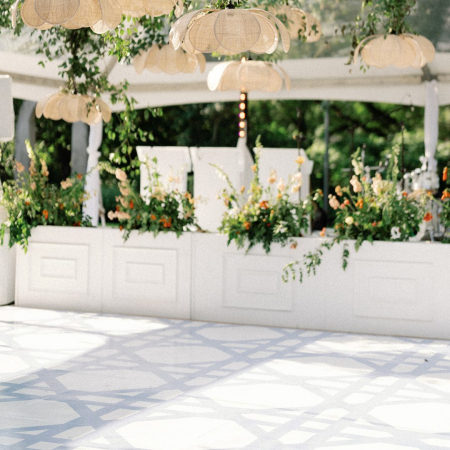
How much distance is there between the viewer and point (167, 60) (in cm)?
628

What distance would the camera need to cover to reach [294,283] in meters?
5.75

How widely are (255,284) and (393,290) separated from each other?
106cm

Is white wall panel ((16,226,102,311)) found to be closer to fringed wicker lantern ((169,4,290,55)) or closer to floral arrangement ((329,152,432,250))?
floral arrangement ((329,152,432,250))

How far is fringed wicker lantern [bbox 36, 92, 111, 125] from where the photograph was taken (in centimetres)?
639

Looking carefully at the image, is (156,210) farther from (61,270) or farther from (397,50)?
(397,50)

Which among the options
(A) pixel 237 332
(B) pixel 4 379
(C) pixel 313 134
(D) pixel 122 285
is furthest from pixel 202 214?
(C) pixel 313 134

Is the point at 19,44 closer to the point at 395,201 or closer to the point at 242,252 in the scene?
the point at 242,252

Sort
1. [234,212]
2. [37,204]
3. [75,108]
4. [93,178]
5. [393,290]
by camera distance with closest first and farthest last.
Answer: [393,290], [234,212], [75,108], [37,204], [93,178]

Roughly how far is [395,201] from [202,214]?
191 inches

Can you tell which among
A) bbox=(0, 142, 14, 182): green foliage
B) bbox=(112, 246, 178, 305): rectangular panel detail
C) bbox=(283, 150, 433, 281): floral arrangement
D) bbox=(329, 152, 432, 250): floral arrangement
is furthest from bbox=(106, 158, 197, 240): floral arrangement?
bbox=(0, 142, 14, 182): green foliage

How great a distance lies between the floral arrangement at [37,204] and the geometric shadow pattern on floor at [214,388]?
101cm

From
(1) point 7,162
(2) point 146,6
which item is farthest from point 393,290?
(1) point 7,162

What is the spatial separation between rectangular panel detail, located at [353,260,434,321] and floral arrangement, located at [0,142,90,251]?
2.58 meters

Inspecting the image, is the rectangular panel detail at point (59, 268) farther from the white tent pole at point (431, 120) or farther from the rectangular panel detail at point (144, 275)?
the white tent pole at point (431, 120)
